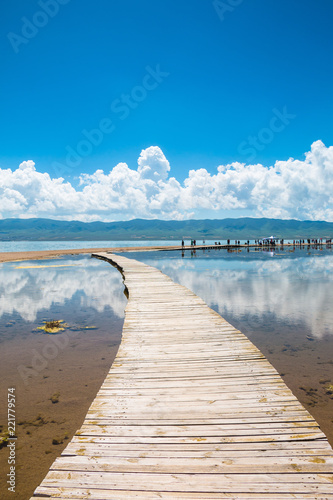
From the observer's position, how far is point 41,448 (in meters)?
4.99

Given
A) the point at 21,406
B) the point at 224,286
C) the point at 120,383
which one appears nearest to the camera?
the point at 120,383

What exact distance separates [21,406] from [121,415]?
307cm

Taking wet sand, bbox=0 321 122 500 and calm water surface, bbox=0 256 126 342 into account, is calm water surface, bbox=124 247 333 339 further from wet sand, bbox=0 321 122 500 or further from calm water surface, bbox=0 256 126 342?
wet sand, bbox=0 321 122 500

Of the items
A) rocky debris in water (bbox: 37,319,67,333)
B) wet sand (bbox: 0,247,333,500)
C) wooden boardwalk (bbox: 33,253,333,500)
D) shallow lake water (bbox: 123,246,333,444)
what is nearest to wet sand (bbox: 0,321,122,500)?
wet sand (bbox: 0,247,333,500)

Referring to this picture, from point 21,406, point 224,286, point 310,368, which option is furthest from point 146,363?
point 224,286

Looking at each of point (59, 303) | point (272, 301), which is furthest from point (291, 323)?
point (59, 303)

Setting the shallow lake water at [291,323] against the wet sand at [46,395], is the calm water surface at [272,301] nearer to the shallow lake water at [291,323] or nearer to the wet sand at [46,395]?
the shallow lake water at [291,323]

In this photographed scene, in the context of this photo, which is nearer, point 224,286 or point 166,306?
point 166,306

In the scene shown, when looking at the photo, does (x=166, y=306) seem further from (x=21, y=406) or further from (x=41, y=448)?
(x=41, y=448)

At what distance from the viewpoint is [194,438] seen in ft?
12.7

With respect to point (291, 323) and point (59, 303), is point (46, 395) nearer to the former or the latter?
point (291, 323)
